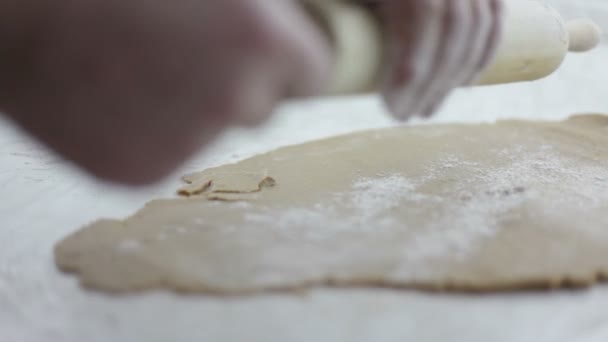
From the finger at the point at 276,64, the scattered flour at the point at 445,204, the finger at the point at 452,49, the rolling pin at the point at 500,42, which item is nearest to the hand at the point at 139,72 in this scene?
the finger at the point at 276,64

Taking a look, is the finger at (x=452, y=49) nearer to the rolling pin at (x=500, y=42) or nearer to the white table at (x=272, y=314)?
the rolling pin at (x=500, y=42)

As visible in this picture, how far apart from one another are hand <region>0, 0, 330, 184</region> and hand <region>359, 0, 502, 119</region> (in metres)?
0.21

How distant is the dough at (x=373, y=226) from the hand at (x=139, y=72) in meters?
0.32

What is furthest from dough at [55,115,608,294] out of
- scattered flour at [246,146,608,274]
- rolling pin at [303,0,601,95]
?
rolling pin at [303,0,601,95]

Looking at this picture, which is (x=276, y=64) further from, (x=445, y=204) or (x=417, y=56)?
(x=445, y=204)

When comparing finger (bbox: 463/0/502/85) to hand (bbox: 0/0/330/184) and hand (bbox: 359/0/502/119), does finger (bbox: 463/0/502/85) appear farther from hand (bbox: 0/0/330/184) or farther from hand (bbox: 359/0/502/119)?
hand (bbox: 0/0/330/184)

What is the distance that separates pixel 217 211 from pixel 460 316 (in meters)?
0.48

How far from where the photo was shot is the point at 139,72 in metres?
0.65

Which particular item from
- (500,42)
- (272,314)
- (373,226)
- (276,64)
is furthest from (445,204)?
(276,64)

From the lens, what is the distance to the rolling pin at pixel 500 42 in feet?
2.73

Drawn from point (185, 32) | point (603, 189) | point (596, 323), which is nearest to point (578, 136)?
point (603, 189)

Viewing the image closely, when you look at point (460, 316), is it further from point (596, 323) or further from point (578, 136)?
point (578, 136)

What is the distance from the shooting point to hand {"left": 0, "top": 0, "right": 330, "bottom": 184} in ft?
2.09

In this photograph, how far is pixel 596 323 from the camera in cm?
87
